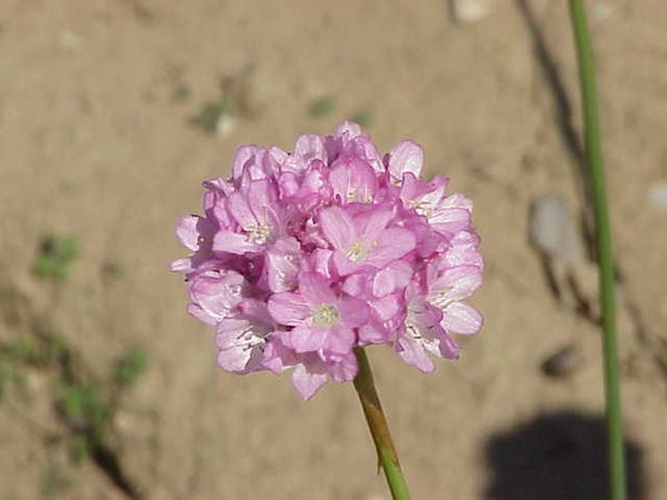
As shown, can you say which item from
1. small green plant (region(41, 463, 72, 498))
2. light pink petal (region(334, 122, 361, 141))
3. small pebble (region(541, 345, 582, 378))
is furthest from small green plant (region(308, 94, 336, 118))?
light pink petal (region(334, 122, 361, 141))

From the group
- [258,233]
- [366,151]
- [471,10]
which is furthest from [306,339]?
[471,10]

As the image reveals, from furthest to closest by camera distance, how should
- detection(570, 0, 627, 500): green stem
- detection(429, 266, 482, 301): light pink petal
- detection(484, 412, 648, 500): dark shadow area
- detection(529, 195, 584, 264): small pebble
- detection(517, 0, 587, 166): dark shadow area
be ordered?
detection(517, 0, 587, 166): dark shadow area < detection(529, 195, 584, 264): small pebble < detection(484, 412, 648, 500): dark shadow area < detection(570, 0, 627, 500): green stem < detection(429, 266, 482, 301): light pink petal

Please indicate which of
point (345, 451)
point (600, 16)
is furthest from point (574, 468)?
point (600, 16)

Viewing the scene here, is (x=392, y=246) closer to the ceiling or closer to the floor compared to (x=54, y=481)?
closer to the ceiling

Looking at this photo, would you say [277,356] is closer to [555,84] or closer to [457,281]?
[457,281]

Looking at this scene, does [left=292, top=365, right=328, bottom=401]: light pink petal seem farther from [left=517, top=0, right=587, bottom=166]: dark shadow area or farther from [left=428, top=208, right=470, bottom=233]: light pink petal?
[left=517, top=0, right=587, bottom=166]: dark shadow area

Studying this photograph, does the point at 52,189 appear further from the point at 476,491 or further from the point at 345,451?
the point at 476,491

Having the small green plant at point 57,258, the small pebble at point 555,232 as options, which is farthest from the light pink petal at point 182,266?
the small green plant at point 57,258
